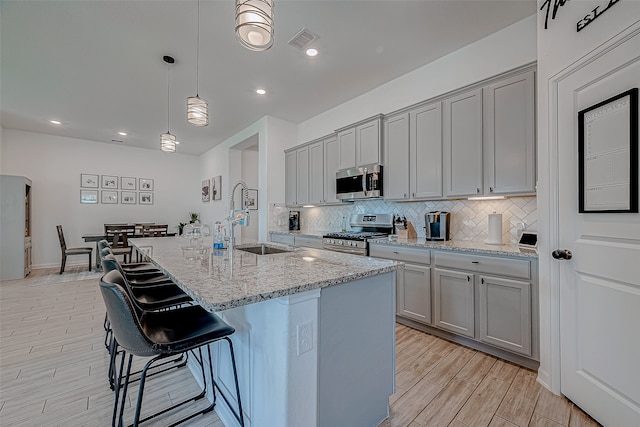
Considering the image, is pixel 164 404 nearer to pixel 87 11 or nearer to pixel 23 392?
pixel 23 392

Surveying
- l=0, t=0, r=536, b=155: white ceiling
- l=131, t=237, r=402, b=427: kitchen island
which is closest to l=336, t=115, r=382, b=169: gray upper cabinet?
l=0, t=0, r=536, b=155: white ceiling

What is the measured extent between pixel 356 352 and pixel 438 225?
1.94 m

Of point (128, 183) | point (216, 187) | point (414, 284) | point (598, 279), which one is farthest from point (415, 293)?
point (128, 183)

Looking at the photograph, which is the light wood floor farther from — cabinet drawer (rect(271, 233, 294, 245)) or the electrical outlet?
cabinet drawer (rect(271, 233, 294, 245))

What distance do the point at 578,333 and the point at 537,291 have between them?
34 centimetres

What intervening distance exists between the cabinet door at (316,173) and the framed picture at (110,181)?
5.46 m

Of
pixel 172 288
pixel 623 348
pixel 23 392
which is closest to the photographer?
pixel 623 348

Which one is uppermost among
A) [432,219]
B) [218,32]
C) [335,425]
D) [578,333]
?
[218,32]

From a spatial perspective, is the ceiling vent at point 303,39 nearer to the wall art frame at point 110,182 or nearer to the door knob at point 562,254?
the door knob at point 562,254

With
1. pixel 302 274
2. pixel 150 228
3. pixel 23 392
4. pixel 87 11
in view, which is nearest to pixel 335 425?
pixel 302 274

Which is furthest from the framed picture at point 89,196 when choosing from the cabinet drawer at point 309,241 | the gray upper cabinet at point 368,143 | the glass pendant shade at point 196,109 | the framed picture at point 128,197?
the gray upper cabinet at point 368,143

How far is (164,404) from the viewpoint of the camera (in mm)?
1711

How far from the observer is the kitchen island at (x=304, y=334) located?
1.11 meters

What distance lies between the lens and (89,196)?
6.44 metres
